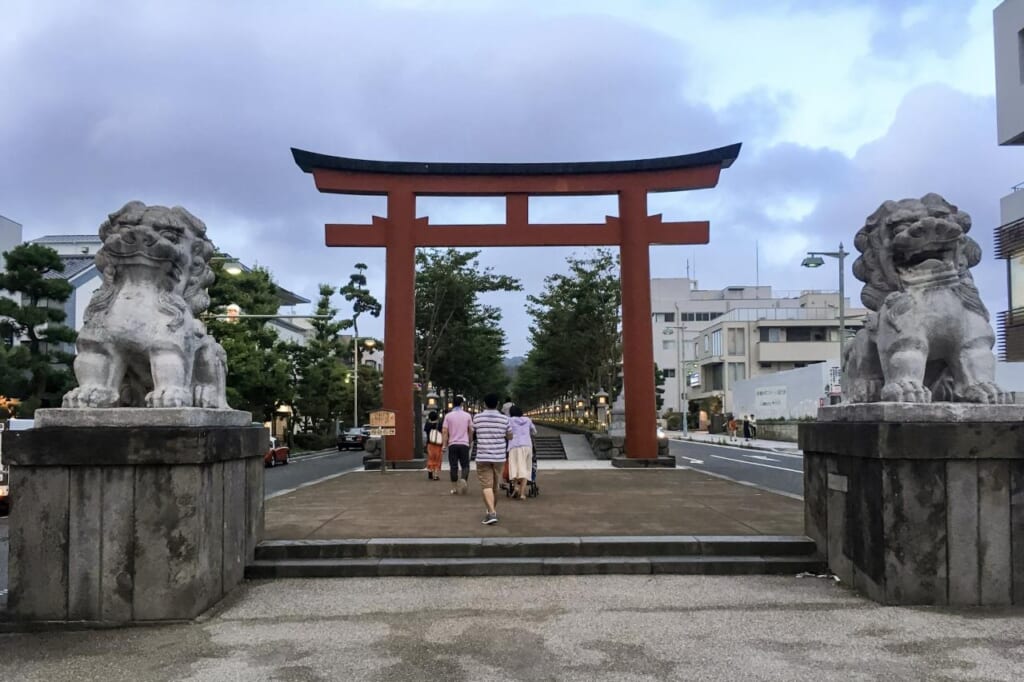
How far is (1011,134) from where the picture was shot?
24.7 meters

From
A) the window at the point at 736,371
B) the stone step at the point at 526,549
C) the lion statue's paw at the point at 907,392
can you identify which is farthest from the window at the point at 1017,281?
the window at the point at 736,371

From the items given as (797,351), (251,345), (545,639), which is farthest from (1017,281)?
(251,345)

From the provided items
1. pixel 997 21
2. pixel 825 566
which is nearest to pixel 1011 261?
Result: pixel 997 21

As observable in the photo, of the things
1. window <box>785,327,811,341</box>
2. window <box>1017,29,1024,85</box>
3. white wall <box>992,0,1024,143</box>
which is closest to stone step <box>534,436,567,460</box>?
white wall <box>992,0,1024,143</box>

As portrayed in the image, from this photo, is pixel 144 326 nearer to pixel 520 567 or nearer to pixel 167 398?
pixel 167 398

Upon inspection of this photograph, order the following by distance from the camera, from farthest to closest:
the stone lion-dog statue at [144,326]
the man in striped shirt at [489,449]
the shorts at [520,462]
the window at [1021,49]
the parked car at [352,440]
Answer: the parked car at [352,440] → the window at [1021,49] → the shorts at [520,462] → the man in striped shirt at [489,449] → the stone lion-dog statue at [144,326]

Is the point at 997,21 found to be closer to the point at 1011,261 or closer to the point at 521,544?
the point at 1011,261

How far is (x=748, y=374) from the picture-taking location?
56125mm

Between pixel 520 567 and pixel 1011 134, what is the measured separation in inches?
1041

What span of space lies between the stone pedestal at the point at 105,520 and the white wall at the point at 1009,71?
2837cm

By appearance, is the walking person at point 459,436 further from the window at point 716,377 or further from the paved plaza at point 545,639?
the window at point 716,377

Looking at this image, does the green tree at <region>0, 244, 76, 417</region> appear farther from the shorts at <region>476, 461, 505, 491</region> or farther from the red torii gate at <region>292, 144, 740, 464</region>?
the shorts at <region>476, 461, 505, 491</region>

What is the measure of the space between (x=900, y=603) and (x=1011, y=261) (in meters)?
26.9

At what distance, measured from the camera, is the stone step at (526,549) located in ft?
22.2
